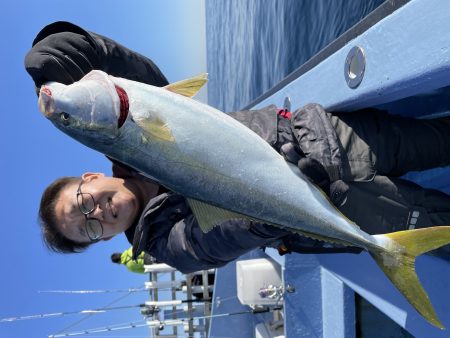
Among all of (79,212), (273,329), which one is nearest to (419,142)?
(79,212)

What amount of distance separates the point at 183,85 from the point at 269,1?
559cm

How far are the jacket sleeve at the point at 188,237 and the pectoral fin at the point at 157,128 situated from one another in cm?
54

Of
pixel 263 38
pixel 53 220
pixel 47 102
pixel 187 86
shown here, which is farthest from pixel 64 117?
pixel 263 38

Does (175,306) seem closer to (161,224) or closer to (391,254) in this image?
(161,224)

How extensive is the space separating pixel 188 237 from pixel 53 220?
917mm

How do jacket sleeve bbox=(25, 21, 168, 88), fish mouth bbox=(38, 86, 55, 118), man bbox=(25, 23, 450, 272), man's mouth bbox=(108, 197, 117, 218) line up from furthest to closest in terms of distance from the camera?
man's mouth bbox=(108, 197, 117, 218)
man bbox=(25, 23, 450, 272)
jacket sleeve bbox=(25, 21, 168, 88)
fish mouth bbox=(38, 86, 55, 118)

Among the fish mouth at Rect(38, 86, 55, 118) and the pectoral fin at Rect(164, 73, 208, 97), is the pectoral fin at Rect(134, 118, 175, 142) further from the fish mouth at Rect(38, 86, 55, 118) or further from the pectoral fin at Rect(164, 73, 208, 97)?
the fish mouth at Rect(38, 86, 55, 118)

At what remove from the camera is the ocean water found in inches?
169

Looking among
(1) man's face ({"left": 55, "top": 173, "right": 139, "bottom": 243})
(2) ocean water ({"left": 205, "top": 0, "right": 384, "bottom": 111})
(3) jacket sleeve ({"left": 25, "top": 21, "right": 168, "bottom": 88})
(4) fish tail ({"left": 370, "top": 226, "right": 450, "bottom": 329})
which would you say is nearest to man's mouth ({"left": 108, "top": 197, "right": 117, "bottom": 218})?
(1) man's face ({"left": 55, "top": 173, "right": 139, "bottom": 243})

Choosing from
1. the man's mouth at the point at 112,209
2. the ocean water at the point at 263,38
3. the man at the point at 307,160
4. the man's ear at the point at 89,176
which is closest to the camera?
the man at the point at 307,160

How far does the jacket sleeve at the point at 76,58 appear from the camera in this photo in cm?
160

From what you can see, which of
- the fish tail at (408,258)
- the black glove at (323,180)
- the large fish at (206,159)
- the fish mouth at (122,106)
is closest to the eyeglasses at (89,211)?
the large fish at (206,159)

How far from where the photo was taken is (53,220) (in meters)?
2.44

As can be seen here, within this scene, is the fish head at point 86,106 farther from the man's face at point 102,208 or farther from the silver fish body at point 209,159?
the man's face at point 102,208
